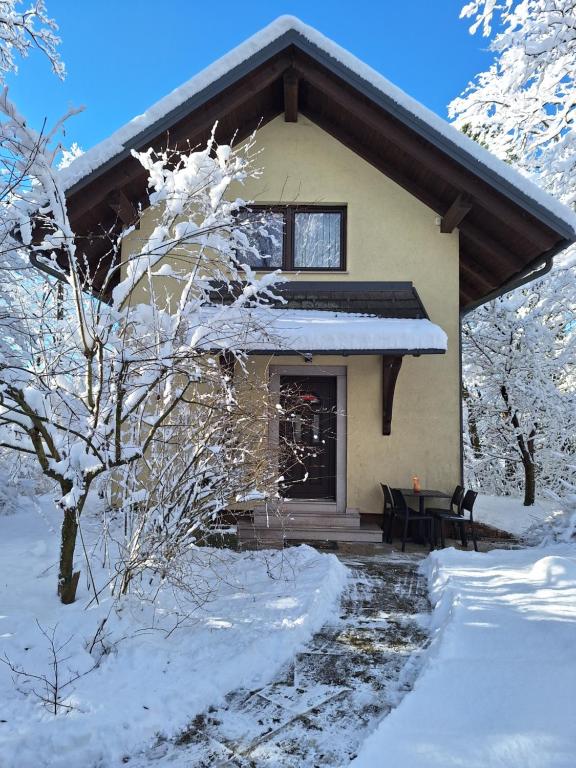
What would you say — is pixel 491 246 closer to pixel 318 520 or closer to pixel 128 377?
pixel 318 520

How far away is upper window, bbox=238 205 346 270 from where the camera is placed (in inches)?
352

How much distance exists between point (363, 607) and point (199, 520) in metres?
1.57

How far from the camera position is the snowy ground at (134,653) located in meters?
2.64

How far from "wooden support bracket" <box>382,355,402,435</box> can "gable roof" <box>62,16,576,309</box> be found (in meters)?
2.46

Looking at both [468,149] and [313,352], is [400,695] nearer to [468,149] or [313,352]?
[313,352]

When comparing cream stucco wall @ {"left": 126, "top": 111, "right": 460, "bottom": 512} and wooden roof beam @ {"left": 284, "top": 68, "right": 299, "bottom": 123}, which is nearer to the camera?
wooden roof beam @ {"left": 284, "top": 68, "right": 299, "bottom": 123}

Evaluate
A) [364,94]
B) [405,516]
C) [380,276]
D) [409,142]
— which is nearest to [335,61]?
[364,94]

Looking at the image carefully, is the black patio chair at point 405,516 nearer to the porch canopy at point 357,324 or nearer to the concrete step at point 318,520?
the concrete step at point 318,520

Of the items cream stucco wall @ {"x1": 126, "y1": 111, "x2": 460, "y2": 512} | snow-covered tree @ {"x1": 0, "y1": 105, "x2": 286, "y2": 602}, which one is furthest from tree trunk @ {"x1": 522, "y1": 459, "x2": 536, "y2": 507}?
snow-covered tree @ {"x1": 0, "y1": 105, "x2": 286, "y2": 602}

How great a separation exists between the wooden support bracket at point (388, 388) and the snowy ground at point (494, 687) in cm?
360

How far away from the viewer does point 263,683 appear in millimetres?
3297

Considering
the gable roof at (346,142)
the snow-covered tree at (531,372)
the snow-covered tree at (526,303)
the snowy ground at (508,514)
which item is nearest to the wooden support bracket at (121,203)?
the gable roof at (346,142)

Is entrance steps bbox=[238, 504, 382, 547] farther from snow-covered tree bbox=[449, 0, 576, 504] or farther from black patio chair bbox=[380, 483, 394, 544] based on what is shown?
snow-covered tree bbox=[449, 0, 576, 504]

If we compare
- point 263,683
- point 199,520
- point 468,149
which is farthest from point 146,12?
point 263,683
